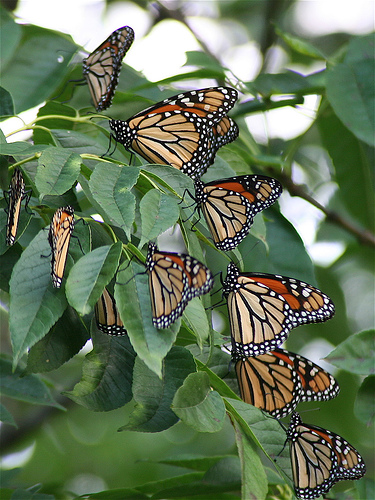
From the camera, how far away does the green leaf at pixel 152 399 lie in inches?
40.6

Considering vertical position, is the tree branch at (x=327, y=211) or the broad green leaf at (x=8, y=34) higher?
the broad green leaf at (x=8, y=34)

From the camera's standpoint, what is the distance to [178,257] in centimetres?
97

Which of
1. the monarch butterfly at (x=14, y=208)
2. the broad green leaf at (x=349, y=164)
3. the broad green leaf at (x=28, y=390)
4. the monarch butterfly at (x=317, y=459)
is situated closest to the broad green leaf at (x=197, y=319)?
the monarch butterfly at (x=14, y=208)

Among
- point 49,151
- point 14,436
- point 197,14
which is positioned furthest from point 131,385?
point 197,14

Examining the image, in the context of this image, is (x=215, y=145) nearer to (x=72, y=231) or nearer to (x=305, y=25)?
(x=72, y=231)

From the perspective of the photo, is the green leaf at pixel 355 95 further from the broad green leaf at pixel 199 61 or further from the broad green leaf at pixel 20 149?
the broad green leaf at pixel 20 149

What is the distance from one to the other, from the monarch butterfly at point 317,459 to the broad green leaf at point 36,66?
1251 millimetres

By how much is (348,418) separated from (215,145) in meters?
1.97

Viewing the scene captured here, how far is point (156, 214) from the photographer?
975 millimetres

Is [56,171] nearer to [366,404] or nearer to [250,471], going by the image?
[250,471]

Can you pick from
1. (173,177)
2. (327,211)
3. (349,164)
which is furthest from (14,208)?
(349,164)

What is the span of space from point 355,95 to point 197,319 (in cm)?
113

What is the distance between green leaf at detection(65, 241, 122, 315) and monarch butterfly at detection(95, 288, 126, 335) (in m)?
0.15

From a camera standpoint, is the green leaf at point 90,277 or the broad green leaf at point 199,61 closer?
the green leaf at point 90,277
